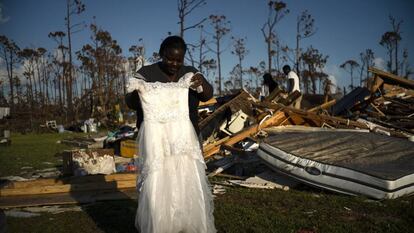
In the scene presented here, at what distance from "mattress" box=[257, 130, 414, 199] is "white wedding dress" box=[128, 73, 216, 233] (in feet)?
8.60

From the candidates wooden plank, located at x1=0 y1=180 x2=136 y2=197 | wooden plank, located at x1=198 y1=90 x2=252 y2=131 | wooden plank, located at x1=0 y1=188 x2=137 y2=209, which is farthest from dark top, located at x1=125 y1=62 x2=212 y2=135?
wooden plank, located at x1=198 y1=90 x2=252 y2=131

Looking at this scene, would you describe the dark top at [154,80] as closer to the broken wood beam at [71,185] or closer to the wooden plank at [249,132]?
the broken wood beam at [71,185]

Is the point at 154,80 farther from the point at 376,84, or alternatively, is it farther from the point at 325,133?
the point at 376,84

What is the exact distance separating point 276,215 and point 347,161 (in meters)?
1.70

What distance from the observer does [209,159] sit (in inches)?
325

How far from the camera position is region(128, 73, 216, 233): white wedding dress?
3057 millimetres

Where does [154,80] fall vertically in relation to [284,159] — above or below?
above

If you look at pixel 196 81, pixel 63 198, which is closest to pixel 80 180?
pixel 63 198

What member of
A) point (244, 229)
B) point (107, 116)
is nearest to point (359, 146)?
point (244, 229)

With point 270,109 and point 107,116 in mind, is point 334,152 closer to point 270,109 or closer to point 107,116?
point 270,109

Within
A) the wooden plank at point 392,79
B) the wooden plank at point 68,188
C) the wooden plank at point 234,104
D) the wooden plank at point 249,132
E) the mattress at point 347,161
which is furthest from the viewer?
the wooden plank at point 392,79

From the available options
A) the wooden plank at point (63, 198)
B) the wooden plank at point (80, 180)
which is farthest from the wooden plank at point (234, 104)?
the wooden plank at point (63, 198)

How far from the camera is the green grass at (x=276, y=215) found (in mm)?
3812

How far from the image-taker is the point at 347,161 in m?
5.20
